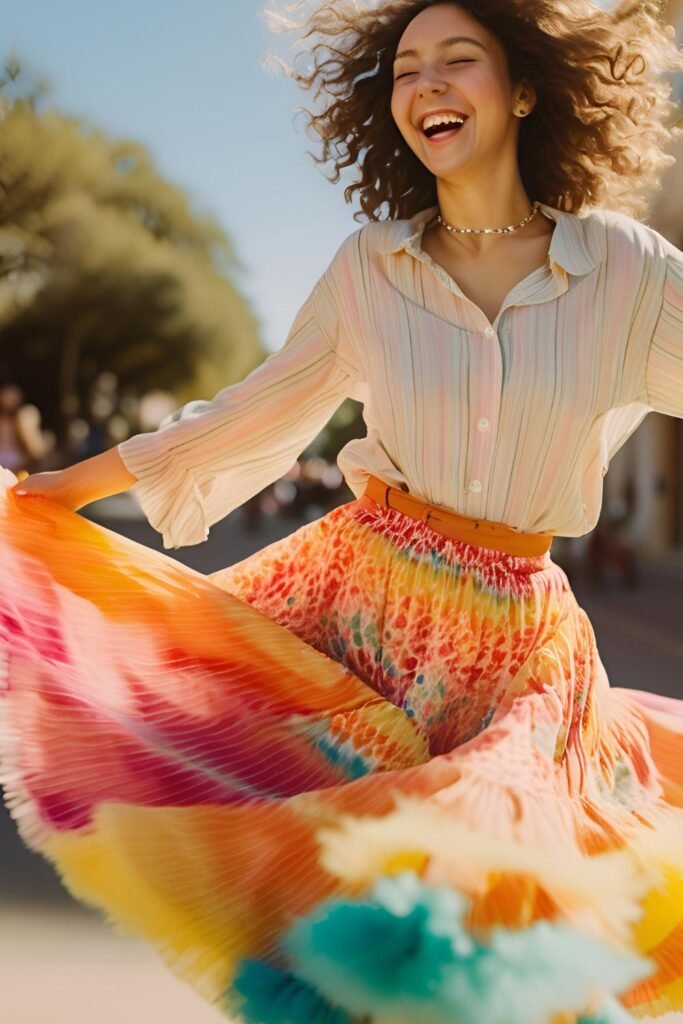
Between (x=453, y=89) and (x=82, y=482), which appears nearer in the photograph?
(x=453, y=89)

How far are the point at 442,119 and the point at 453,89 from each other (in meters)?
0.06

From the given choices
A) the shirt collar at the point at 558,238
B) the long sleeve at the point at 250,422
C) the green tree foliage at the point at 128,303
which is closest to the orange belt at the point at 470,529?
the long sleeve at the point at 250,422

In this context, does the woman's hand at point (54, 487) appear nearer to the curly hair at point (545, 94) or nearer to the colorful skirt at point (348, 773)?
the colorful skirt at point (348, 773)

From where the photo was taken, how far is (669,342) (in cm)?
232

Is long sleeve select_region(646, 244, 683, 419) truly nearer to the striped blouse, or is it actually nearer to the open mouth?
the striped blouse

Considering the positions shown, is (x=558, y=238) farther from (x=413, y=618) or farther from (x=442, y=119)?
(x=413, y=618)

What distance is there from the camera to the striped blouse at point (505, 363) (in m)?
2.31

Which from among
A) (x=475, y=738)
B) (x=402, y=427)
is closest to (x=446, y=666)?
(x=475, y=738)

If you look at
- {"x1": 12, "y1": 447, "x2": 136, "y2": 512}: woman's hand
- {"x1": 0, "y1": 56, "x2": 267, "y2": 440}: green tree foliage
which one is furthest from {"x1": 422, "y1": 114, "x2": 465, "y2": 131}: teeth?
{"x1": 0, "y1": 56, "x2": 267, "y2": 440}: green tree foliage

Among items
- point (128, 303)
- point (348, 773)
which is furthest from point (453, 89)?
point (128, 303)

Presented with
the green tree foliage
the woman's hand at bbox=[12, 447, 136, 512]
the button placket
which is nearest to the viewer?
the button placket

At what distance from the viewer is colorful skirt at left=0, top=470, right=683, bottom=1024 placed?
1.93 meters

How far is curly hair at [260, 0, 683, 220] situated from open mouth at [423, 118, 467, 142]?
0.64 ft

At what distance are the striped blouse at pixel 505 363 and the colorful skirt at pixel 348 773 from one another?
12 cm
